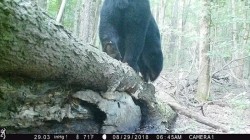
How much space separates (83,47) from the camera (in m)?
3.31

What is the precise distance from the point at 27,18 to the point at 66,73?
2.53ft

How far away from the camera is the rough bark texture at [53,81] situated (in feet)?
8.29

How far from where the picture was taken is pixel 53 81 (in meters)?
3.15

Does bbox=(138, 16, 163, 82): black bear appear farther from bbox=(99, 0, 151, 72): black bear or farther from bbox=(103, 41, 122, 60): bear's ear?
bbox=(103, 41, 122, 60): bear's ear

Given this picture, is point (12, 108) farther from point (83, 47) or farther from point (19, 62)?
point (83, 47)

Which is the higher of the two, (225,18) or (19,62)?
(225,18)

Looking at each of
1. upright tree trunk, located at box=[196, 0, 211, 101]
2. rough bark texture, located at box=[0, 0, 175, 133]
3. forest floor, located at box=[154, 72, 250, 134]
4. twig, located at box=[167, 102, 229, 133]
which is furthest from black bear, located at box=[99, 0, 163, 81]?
upright tree trunk, located at box=[196, 0, 211, 101]

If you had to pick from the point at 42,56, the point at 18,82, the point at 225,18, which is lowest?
the point at 18,82

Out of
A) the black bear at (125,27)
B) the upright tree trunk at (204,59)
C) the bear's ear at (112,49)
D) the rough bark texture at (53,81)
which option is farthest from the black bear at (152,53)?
the upright tree trunk at (204,59)

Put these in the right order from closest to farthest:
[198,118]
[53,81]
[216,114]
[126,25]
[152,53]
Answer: [53,81] → [126,25] → [152,53] → [198,118] → [216,114]

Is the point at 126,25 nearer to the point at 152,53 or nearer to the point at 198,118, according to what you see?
the point at 152,53

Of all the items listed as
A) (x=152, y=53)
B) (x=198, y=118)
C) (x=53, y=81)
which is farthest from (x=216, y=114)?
(x=53, y=81)

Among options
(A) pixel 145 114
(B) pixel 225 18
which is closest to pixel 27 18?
(A) pixel 145 114

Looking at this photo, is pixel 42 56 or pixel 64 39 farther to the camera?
pixel 64 39
